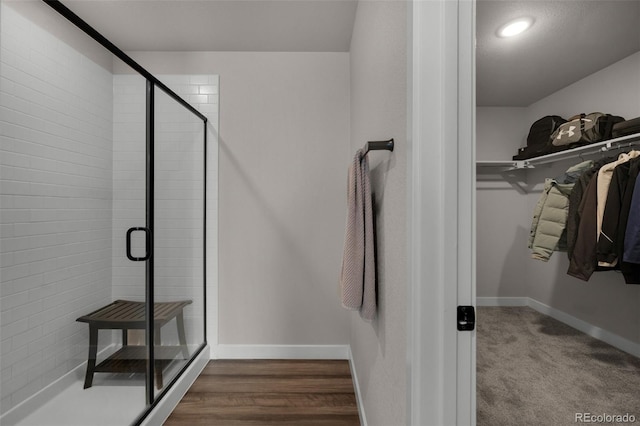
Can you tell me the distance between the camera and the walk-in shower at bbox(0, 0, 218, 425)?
1.07m

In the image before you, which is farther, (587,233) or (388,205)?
(388,205)

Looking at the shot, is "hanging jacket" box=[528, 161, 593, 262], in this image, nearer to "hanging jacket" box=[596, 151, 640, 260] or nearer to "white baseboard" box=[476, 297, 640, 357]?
"hanging jacket" box=[596, 151, 640, 260]

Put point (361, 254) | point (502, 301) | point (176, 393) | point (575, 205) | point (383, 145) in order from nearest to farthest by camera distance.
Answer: point (575, 205)
point (502, 301)
point (383, 145)
point (361, 254)
point (176, 393)

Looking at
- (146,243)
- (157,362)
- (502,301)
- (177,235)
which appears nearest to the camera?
(502,301)

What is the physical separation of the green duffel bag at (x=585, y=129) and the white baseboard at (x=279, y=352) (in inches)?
87.7

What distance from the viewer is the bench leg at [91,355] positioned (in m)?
1.36

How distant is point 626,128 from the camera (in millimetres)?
604

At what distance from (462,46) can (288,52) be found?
2106mm

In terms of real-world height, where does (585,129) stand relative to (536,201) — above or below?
above

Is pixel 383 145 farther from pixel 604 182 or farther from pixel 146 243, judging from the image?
pixel 146 243

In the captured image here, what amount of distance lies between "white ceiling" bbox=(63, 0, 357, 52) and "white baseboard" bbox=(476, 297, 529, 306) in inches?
75.0

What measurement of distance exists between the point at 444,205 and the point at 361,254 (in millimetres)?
605

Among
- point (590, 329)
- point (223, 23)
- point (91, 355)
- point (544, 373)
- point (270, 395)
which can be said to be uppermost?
point (223, 23)

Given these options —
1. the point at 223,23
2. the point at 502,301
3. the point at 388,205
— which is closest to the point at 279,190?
the point at 223,23
